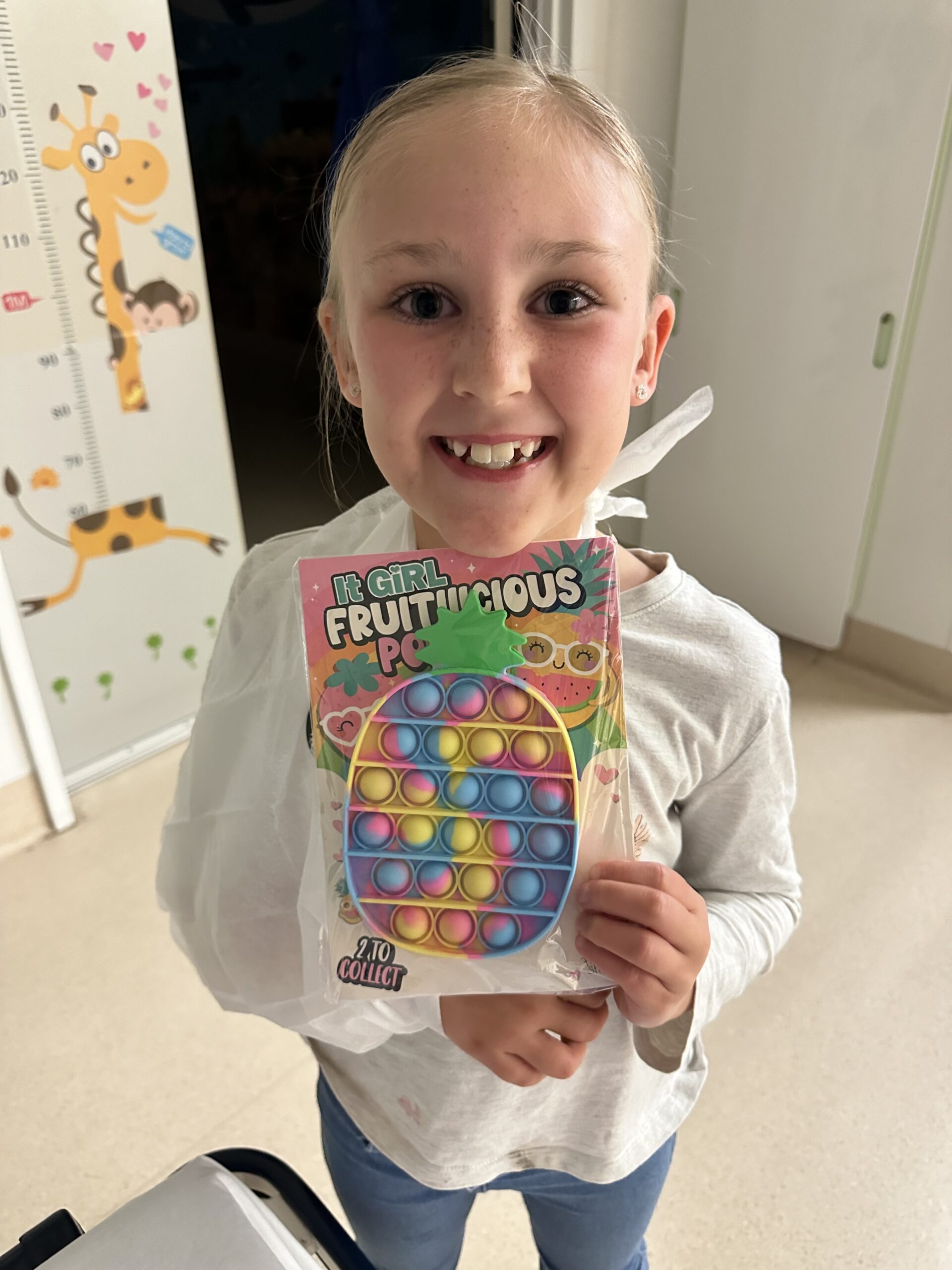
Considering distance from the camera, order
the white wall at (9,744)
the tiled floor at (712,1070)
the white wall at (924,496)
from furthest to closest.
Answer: the white wall at (924,496), the white wall at (9,744), the tiled floor at (712,1070)

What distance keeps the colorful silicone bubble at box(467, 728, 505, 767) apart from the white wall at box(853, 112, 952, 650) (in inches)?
59.7

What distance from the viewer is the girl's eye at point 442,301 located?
1.29 feet

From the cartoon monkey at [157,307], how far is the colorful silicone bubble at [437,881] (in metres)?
1.26

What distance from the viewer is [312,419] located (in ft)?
8.05

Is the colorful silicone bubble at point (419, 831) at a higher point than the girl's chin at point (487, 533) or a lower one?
lower

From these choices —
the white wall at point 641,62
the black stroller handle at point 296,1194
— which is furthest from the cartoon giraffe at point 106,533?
the black stroller handle at point 296,1194

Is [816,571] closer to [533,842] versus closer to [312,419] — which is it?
[312,419]

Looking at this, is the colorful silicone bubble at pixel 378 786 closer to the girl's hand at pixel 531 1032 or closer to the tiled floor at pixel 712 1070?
the girl's hand at pixel 531 1032

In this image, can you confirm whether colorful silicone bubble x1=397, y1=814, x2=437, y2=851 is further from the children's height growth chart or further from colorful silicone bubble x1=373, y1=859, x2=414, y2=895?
the children's height growth chart

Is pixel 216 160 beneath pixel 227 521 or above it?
above

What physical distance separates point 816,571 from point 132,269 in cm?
137

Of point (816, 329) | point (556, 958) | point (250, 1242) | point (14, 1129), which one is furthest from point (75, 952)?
point (816, 329)

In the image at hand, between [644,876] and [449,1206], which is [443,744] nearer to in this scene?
[644,876]

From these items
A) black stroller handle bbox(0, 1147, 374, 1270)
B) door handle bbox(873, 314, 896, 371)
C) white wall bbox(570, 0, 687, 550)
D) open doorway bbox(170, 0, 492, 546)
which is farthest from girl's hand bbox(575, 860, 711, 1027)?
door handle bbox(873, 314, 896, 371)
